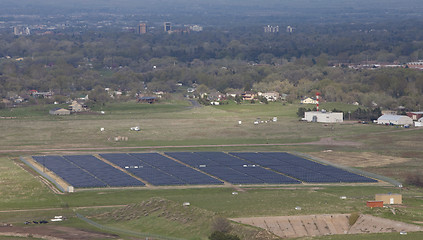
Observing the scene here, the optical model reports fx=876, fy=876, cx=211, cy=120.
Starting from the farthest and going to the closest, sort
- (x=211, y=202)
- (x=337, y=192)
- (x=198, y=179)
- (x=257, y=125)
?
(x=257, y=125) → (x=198, y=179) → (x=337, y=192) → (x=211, y=202)

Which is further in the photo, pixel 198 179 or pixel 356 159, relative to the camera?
pixel 356 159

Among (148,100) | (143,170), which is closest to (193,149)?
(143,170)

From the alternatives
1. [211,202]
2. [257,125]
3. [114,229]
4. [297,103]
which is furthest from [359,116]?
[114,229]

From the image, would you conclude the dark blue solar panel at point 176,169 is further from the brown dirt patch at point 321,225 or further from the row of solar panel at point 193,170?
the brown dirt patch at point 321,225

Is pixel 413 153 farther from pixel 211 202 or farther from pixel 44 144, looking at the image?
pixel 44 144

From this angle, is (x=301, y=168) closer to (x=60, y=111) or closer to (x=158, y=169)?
(x=158, y=169)

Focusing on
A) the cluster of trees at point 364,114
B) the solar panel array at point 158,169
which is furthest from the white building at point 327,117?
the solar panel array at point 158,169

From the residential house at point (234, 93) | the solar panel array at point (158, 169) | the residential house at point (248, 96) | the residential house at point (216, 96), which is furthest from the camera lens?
the residential house at point (234, 93)
